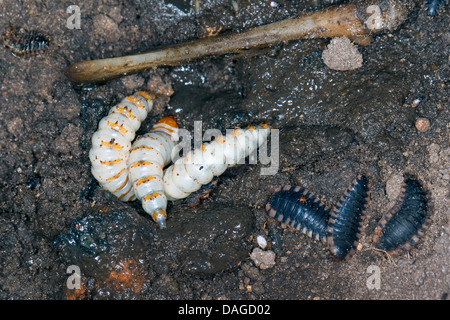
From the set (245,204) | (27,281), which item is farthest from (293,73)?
(27,281)

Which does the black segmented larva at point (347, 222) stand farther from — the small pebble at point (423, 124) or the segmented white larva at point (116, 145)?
the segmented white larva at point (116, 145)

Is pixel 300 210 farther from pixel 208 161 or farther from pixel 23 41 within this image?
pixel 23 41
